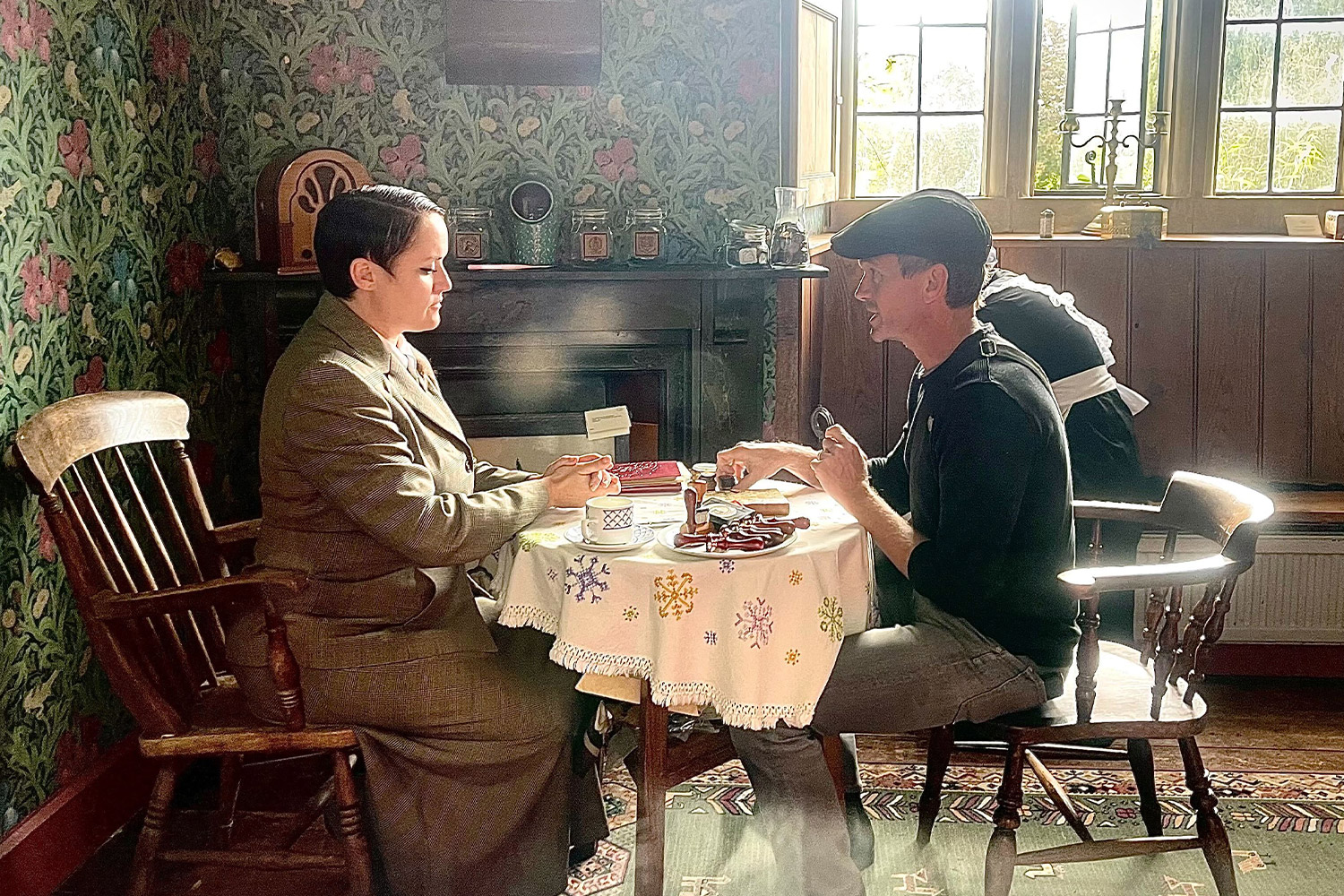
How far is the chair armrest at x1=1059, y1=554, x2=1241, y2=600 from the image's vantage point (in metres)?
2.12

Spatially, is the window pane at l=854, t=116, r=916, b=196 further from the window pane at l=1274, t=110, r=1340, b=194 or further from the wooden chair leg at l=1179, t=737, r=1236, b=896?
the wooden chair leg at l=1179, t=737, r=1236, b=896

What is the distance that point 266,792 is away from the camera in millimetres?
3133

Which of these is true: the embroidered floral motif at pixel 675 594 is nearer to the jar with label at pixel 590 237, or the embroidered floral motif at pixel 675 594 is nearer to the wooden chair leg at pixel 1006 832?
the wooden chair leg at pixel 1006 832

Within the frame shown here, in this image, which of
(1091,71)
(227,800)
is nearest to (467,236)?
(227,800)

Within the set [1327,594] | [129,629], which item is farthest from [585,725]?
[1327,594]

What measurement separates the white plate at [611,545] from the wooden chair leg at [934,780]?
752 millimetres

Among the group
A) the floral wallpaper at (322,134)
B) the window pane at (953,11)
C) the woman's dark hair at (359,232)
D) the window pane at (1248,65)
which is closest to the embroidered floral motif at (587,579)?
the woman's dark hair at (359,232)

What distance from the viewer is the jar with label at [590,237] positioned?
3518 millimetres

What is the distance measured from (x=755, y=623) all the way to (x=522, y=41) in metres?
1.97

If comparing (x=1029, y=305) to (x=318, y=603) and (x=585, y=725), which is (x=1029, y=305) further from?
(x=318, y=603)

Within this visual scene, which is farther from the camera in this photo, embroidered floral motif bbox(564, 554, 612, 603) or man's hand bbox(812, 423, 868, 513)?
man's hand bbox(812, 423, 868, 513)

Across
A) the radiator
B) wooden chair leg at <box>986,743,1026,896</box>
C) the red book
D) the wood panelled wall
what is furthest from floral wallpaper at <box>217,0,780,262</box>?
wooden chair leg at <box>986,743,1026,896</box>

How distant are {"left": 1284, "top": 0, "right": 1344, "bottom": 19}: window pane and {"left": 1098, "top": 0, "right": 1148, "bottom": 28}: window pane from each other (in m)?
0.41

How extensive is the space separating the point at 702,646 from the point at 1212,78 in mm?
3008
